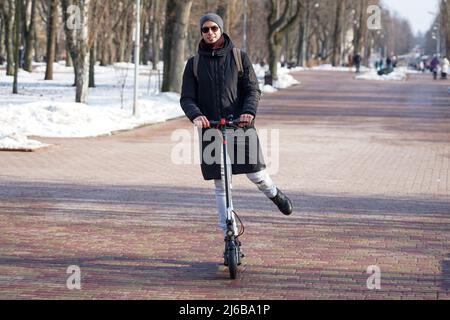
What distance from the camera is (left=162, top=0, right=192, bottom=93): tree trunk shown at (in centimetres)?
3262

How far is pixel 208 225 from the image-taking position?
33.0 feet

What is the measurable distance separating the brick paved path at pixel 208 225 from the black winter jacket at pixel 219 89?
1.04m

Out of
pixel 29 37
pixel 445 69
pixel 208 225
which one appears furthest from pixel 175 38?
pixel 445 69

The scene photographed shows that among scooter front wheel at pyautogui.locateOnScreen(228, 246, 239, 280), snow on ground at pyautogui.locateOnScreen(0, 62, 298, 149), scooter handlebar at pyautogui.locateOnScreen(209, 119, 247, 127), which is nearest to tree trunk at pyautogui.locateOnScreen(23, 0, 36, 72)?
snow on ground at pyautogui.locateOnScreen(0, 62, 298, 149)

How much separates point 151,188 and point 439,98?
28645mm

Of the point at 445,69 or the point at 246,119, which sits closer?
the point at 246,119

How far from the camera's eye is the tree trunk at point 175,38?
32.6 m

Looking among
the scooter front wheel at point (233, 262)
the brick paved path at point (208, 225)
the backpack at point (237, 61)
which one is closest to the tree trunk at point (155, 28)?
the brick paved path at point (208, 225)

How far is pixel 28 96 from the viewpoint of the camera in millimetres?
Answer: 33094

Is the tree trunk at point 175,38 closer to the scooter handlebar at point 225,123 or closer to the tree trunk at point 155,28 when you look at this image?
the tree trunk at point 155,28

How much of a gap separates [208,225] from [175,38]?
913 inches

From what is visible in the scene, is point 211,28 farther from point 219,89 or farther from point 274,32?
point 274,32

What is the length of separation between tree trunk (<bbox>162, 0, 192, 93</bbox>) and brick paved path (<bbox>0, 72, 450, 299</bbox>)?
13.1m
